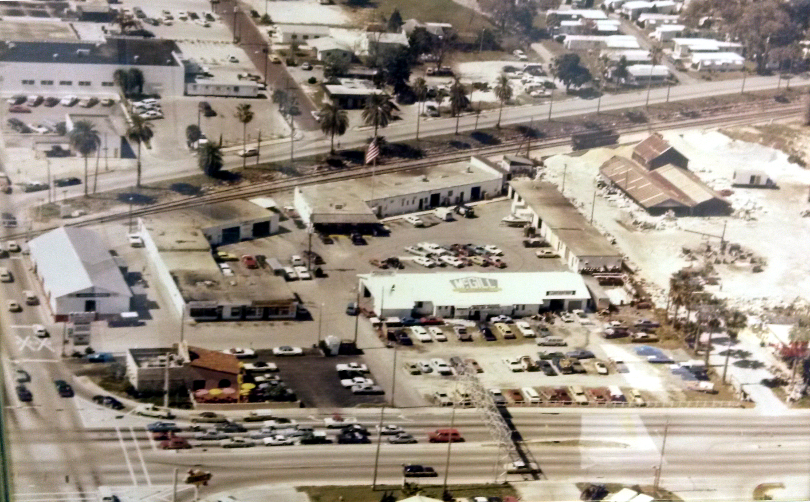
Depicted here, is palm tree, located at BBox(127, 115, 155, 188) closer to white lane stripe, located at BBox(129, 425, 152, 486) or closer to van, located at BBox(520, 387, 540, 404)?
white lane stripe, located at BBox(129, 425, 152, 486)

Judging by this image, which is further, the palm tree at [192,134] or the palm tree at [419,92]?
the palm tree at [419,92]

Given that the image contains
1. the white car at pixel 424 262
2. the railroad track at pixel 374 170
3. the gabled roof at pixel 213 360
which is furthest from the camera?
the railroad track at pixel 374 170

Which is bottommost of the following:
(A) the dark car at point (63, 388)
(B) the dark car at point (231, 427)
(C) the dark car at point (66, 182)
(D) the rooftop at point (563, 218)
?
(B) the dark car at point (231, 427)

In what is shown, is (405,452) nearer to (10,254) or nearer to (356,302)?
(356,302)

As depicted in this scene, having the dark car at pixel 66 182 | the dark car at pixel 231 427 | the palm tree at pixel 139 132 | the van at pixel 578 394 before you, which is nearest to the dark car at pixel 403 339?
the van at pixel 578 394

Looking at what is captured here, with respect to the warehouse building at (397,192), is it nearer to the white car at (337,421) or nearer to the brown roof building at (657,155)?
the brown roof building at (657,155)

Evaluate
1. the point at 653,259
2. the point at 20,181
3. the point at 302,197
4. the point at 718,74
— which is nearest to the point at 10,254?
the point at 20,181

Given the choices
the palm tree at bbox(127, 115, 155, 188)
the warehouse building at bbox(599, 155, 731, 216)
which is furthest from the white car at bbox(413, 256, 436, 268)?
the palm tree at bbox(127, 115, 155, 188)
